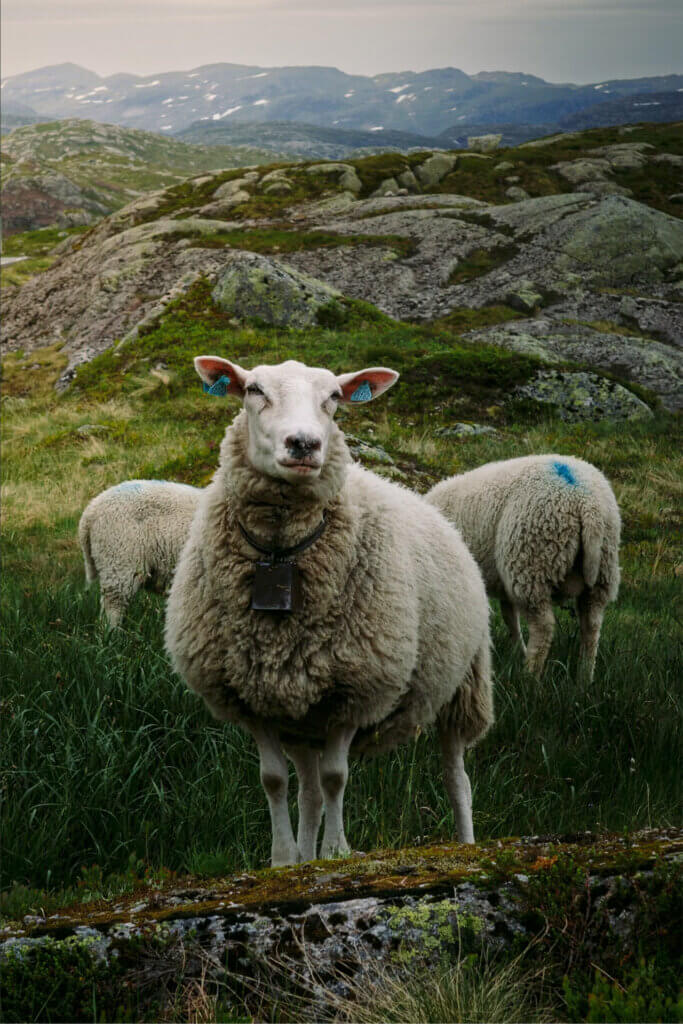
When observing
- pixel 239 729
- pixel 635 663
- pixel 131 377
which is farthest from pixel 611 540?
pixel 131 377

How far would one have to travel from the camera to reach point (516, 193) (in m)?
38.5

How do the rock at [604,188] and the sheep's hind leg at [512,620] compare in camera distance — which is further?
the rock at [604,188]

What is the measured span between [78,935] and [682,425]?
15512 mm

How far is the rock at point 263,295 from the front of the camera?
762 inches

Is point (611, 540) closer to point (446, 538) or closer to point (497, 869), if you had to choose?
point (446, 538)

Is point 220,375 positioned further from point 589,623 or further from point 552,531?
point 589,623

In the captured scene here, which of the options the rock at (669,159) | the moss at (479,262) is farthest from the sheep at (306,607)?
the rock at (669,159)

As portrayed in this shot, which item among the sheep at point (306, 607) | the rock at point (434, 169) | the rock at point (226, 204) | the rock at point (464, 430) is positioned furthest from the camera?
the rock at point (434, 169)

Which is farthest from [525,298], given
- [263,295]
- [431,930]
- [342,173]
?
[431,930]

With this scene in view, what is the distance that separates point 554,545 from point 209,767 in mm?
3757

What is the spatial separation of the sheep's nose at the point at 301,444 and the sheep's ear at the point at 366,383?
748 millimetres

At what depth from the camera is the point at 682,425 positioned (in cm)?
1550

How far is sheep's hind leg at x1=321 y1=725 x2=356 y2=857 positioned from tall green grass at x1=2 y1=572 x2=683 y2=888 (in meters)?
0.39

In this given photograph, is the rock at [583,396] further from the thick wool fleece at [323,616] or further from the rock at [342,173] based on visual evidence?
the rock at [342,173]
